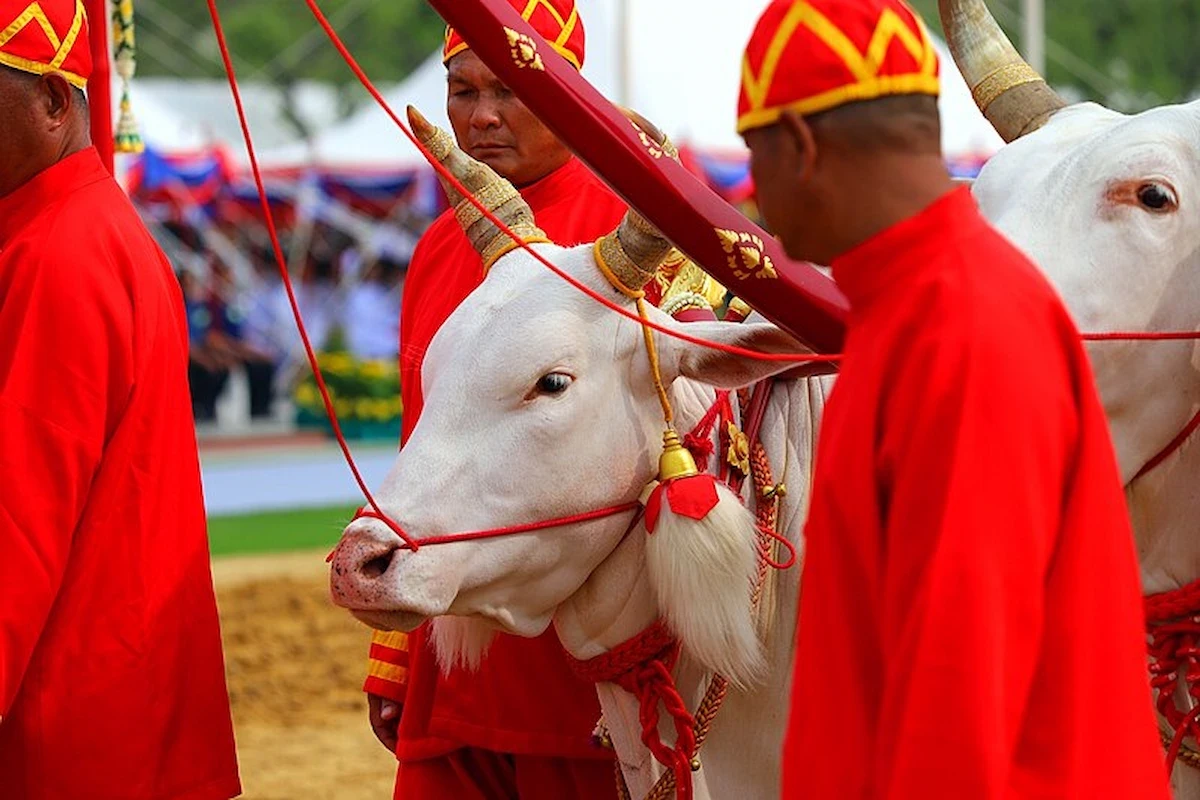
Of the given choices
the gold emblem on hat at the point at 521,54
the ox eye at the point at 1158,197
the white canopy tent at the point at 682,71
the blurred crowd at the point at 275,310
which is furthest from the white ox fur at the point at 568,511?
the blurred crowd at the point at 275,310

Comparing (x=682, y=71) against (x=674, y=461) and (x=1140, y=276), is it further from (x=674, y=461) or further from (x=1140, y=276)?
(x=1140, y=276)

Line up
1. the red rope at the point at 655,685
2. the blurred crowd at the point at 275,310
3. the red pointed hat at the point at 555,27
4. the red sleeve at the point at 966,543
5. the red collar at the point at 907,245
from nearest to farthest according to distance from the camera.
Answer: the red sleeve at the point at 966,543
the red collar at the point at 907,245
the red rope at the point at 655,685
the red pointed hat at the point at 555,27
the blurred crowd at the point at 275,310

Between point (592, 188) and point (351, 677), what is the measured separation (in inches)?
239

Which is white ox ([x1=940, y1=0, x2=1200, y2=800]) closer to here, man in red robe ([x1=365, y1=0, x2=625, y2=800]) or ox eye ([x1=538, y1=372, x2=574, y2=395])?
ox eye ([x1=538, y1=372, x2=574, y2=395])

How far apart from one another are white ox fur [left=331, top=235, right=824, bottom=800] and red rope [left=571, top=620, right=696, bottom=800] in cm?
3

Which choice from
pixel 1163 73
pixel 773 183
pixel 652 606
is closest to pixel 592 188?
pixel 652 606

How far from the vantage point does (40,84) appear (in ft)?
12.9

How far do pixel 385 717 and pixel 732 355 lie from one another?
1.50 meters

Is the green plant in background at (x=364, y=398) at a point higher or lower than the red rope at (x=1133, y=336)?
lower

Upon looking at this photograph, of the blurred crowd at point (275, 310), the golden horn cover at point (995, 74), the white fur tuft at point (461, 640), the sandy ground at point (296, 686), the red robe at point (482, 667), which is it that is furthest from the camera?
the blurred crowd at point (275, 310)

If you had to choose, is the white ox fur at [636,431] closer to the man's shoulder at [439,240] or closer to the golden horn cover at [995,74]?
the golden horn cover at [995,74]

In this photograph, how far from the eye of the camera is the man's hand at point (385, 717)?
4621 millimetres

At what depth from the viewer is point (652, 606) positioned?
149 inches

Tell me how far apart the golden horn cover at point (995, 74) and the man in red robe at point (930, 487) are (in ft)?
5.10
